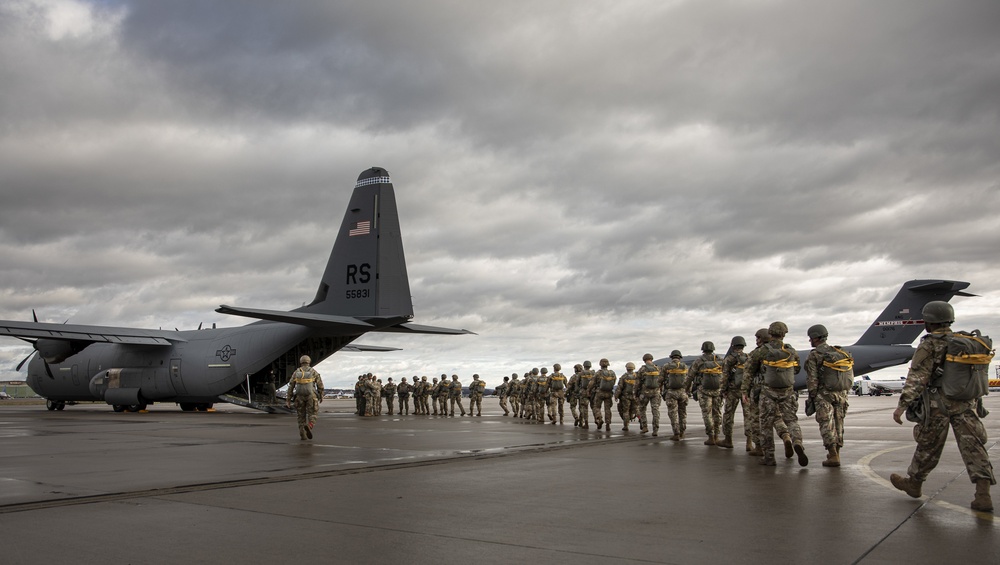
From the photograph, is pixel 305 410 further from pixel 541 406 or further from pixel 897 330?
pixel 897 330

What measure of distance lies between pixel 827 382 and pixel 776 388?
2.33ft

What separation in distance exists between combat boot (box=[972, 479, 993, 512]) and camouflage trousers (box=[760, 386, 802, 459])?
3652mm

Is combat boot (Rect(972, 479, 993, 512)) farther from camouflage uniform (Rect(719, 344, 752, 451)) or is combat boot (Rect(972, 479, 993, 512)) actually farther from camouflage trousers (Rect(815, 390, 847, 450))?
camouflage uniform (Rect(719, 344, 752, 451))

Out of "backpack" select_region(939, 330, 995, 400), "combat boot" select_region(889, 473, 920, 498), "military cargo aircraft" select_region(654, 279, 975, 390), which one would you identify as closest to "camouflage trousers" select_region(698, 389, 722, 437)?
"combat boot" select_region(889, 473, 920, 498)

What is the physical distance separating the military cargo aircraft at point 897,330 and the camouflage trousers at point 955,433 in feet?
101

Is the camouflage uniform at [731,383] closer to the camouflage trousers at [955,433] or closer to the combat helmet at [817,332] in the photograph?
the combat helmet at [817,332]

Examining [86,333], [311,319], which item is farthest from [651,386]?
[86,333]

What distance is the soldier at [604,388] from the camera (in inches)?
733

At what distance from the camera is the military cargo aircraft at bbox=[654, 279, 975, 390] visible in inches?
1420

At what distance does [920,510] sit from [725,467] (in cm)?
376

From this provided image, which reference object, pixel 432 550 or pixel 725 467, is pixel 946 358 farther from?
pixel 432 550

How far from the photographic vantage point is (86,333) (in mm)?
28609

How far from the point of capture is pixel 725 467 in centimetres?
1018

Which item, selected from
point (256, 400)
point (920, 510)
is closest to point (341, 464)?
point (920, 510)
